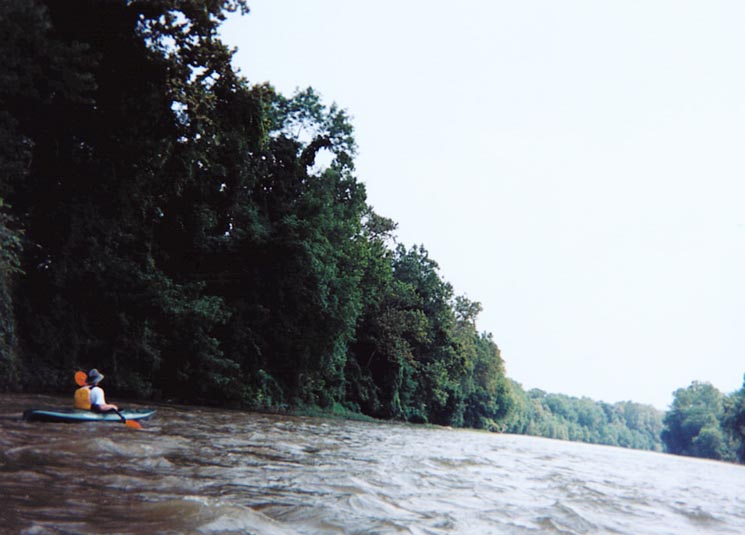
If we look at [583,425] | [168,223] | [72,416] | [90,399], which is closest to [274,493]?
[72,416]

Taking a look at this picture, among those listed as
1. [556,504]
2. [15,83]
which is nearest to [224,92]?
[15,83]

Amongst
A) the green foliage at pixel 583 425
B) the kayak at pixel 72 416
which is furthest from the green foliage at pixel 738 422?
the kayak at pixel 72 416

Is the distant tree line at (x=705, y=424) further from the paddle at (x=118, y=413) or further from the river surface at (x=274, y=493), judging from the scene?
the paddle at (x=118, y=413)

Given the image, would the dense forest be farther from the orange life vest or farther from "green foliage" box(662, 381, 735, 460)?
"green foliage" box(662, 381, 735, 460)

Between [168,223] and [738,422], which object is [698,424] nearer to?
[738,422]

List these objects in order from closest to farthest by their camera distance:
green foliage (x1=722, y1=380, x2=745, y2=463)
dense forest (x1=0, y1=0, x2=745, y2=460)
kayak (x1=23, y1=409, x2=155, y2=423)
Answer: kayak (x1=23, y1=409, x2=155, y2=423) → dense forest (x1=0, y1=0, x2=745, y2=460) → green foliage (x1=722, y1=380, x2=745, y2=463)

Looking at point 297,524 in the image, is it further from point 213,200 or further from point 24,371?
point 213,200

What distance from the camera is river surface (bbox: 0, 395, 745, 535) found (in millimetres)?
4457

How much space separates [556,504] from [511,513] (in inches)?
52.0

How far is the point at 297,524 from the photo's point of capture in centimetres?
493

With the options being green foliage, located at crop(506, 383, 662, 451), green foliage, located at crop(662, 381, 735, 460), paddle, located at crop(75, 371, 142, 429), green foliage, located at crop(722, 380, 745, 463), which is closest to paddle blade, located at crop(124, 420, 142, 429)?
paddle, located at crop(75, 371, 142, 429)

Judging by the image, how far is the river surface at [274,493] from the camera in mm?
4457

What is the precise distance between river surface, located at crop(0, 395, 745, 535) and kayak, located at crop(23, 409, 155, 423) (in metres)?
0.14

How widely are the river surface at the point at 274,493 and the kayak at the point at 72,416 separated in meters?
0.14
